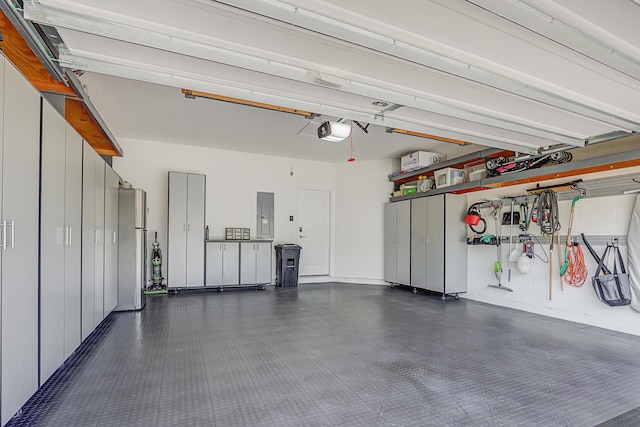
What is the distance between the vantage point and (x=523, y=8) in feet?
5.44

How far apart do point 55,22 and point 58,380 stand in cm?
250

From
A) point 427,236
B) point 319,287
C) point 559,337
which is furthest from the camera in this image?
point 319,287

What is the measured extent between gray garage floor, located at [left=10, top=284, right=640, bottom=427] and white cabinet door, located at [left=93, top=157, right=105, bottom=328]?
324 millimetres

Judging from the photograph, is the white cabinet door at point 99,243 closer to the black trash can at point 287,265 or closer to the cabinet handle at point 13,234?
the cabinet handle at point 13,234

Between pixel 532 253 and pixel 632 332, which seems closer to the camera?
pixel 632 332

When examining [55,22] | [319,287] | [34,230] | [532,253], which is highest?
[55,22]

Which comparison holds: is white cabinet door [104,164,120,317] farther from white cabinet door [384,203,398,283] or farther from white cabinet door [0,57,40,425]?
white cabinet door [384,203,398,283]

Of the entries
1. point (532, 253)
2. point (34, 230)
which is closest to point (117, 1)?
point (34, 230)

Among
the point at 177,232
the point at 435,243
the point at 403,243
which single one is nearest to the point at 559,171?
the point at 435,243

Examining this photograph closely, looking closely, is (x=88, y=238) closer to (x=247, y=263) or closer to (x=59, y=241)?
(x=59, y=241)

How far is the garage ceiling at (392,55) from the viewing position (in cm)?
174

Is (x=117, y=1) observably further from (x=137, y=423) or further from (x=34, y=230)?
(x=137, y=423)

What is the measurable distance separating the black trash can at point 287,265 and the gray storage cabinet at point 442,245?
2603 millimetres

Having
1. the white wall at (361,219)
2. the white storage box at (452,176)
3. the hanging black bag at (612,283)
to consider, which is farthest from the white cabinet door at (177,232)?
the hanging black bag at (612,283)
